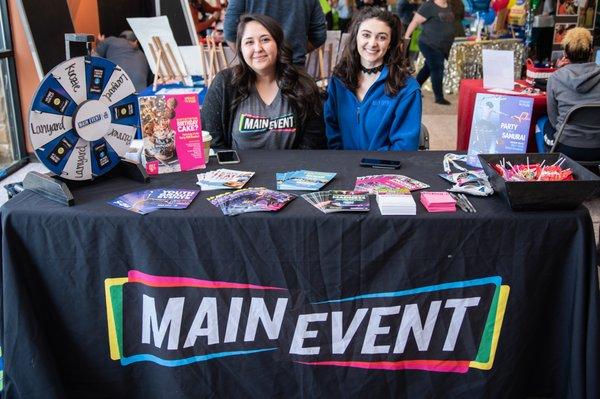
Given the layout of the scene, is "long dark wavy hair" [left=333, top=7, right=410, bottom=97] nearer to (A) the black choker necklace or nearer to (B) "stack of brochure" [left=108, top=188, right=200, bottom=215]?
(A) the black choker necklace

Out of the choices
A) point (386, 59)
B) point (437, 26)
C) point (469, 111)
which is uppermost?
point (437, 26)

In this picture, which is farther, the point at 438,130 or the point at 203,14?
the point at 438,130

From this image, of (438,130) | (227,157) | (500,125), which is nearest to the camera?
(500,125)

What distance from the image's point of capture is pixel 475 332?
150cm

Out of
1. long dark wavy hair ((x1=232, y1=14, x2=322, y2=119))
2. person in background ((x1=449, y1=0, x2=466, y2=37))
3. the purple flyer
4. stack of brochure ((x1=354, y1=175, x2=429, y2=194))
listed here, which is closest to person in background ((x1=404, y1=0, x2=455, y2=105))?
person in background ((x1=449, y1=0, x2=466, y2=37))

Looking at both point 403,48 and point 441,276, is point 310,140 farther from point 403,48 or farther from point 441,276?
point 441,276

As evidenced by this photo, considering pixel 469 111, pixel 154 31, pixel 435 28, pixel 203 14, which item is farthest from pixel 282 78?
pixel 435 28

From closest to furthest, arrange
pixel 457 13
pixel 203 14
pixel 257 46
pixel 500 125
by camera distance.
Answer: pixel 500 125 < pixel 257 46 < pixel 203 14 < pixel 457 13

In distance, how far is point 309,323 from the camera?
1490 mm

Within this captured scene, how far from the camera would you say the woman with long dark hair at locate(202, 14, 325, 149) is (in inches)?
86.3

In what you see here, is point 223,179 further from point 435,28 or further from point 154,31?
point 435,28

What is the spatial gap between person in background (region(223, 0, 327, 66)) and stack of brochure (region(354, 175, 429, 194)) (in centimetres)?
150

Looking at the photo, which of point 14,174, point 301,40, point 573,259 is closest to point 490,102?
point 573,259

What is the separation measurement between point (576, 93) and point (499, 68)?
48 centimetres
